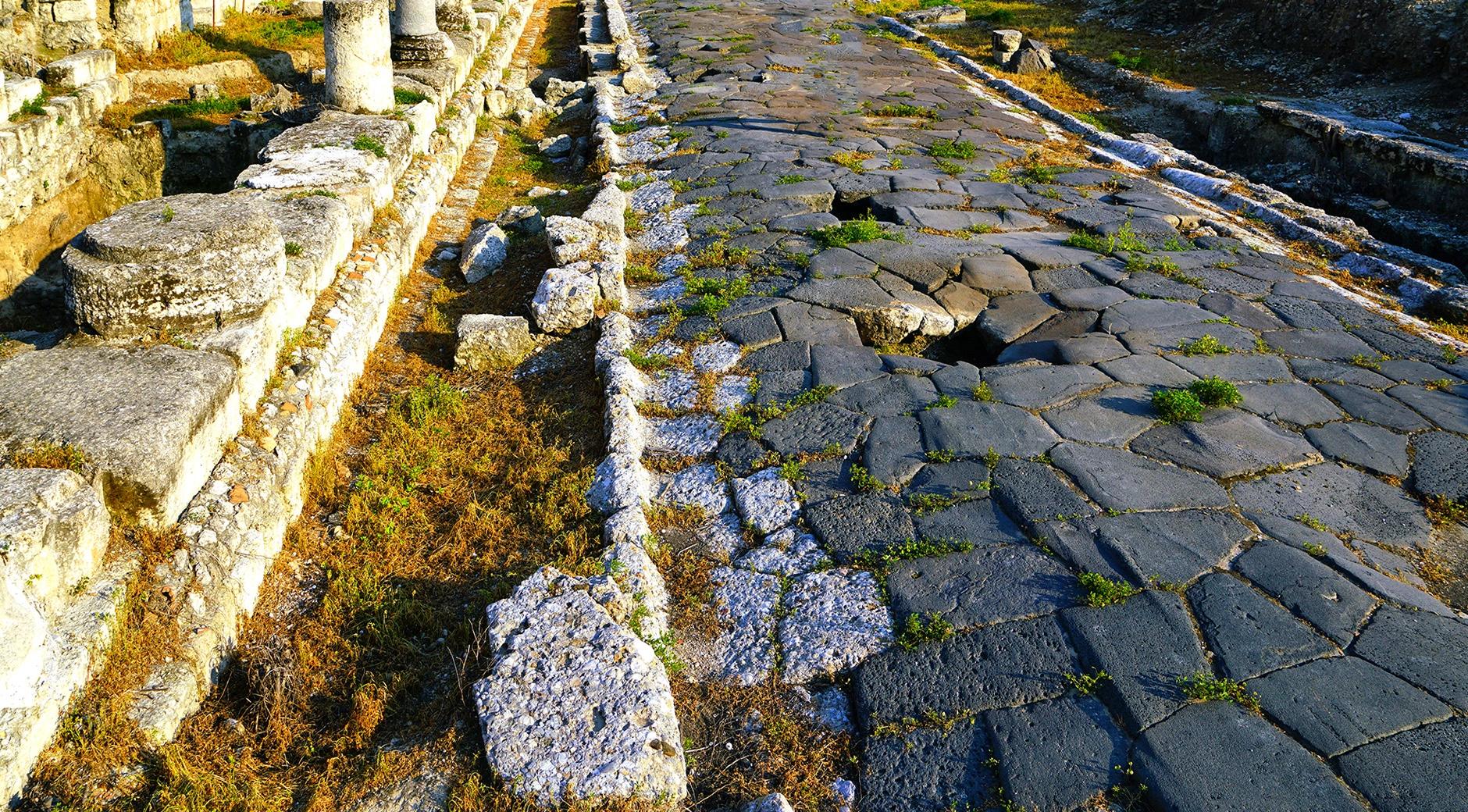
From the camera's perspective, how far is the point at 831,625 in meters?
3.21

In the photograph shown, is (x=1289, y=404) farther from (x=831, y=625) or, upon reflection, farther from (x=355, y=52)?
(x=355, y=52)

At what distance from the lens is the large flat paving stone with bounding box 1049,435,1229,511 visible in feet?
12.0

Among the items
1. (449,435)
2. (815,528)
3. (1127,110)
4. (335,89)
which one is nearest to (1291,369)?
(815,528)

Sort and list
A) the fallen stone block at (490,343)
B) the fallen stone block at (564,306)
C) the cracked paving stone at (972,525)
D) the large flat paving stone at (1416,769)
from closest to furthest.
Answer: the large flat paving stone at (1416,769) < the cracked paving stone at (972,525) < the fallen stone block at (490,343) < the fallen stone block at (564,306)

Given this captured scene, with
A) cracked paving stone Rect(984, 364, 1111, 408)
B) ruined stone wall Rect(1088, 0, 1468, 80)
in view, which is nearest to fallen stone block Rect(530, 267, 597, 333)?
cracked paving stone Rect(984, 364, 1111, 408)

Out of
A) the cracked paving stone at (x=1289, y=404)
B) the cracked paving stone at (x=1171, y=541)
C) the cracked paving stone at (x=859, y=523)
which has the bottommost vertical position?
the cracked paving stone at (x=859, y=523)

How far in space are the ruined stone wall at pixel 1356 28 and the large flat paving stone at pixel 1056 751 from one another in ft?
38.1

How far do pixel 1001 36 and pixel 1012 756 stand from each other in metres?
13.9

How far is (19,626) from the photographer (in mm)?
2428

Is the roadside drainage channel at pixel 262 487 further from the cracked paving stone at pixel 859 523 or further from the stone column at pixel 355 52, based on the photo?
the cracked paving stone at pixel 859 523

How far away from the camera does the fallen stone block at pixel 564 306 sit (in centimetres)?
543

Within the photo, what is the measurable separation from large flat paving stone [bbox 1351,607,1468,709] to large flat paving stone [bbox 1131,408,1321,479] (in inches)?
36.4

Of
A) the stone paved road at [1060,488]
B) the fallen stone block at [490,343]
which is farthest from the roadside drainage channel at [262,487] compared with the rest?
the stone paved road at [1060,488]

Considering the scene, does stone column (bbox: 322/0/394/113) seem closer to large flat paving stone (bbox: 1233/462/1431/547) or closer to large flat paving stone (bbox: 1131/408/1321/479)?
large flat paving stone (bbox: 1131/408/1321/479)
